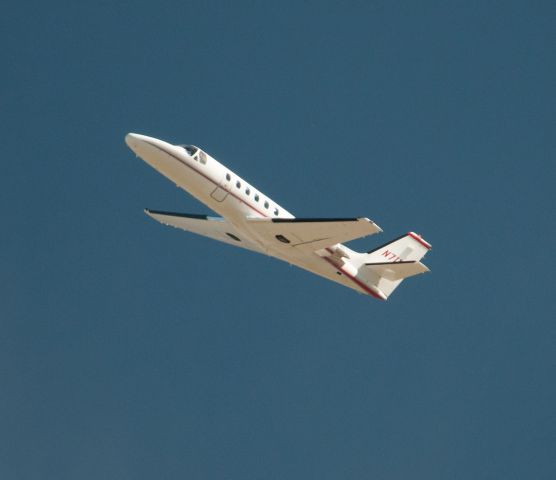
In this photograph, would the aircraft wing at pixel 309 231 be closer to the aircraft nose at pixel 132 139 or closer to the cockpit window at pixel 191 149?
the cockpit window at pixel 191 149

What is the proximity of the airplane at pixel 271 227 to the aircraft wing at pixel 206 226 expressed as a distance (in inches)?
2.5

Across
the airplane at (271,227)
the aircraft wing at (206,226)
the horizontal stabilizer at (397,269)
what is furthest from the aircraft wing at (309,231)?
the horizontal stabilizer at (397,269)

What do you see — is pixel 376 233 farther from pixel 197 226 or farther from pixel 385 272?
pixel 197 226

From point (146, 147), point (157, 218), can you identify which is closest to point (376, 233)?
point (146, 147)

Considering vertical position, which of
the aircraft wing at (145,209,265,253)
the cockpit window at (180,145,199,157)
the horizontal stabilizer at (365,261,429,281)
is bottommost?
the aircraft wing at (145,209,265,253)

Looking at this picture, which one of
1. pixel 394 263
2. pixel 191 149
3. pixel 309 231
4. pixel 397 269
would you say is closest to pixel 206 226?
pixel 191 149

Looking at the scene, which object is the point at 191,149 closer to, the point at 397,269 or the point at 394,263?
the point at 394,263

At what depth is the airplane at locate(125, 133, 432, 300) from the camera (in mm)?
36688

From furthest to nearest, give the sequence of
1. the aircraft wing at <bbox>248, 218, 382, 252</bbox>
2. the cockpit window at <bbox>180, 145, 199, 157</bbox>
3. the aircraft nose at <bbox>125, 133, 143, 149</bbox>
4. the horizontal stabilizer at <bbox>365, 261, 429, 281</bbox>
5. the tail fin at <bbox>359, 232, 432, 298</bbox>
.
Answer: the tail fin at <bbox>359, 232, 432, 298</bbox> → the horizontal stabilizer at <bbox>365, 261, 429, 281</bbox> → the cockpit window at <bbox>180, 145, 199, 157</bbox> → the aircraft nose at <bbox>125, 133, 143, 149</bbox> → the aircraft wing at <bbox>248, 218, 382, 252</bbox>

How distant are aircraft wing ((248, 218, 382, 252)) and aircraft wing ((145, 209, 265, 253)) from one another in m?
2.23

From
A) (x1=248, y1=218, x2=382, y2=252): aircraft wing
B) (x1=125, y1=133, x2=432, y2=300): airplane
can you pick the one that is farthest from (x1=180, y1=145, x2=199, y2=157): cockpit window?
(x1=248, y1=218, x2=382, y2=252): aircraft wing

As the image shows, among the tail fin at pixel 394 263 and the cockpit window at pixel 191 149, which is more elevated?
the tail fin at pixel 394 263

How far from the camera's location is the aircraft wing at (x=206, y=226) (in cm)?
4159

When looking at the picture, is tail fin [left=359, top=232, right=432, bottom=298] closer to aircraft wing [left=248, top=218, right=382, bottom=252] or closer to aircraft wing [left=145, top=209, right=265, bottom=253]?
aircraft wing [left=248, top=218, right=382, bottom=252]
